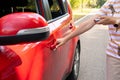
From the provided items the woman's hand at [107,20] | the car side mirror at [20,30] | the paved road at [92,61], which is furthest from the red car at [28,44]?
the paved road at [92,61]

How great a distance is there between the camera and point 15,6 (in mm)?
3412

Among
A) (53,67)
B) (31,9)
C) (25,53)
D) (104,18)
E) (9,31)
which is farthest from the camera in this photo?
(31,9)

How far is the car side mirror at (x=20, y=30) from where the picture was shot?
75.4 inches

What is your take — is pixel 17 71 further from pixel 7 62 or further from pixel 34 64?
pixel 34 64

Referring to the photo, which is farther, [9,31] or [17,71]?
[17,71]

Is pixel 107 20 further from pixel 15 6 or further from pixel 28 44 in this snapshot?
pixel 15 6

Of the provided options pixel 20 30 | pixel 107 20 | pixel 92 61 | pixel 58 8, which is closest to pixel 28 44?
pixel 107 20

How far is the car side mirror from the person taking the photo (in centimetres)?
192

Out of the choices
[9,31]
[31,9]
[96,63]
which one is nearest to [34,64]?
[9,31]

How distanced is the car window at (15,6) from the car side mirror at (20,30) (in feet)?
3.92

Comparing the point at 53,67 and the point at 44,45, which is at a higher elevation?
the point at 44,45

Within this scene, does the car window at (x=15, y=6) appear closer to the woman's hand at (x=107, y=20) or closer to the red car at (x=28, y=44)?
the red car at (x=28, y=44)

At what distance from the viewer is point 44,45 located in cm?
303

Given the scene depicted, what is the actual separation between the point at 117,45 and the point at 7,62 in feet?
3.74
